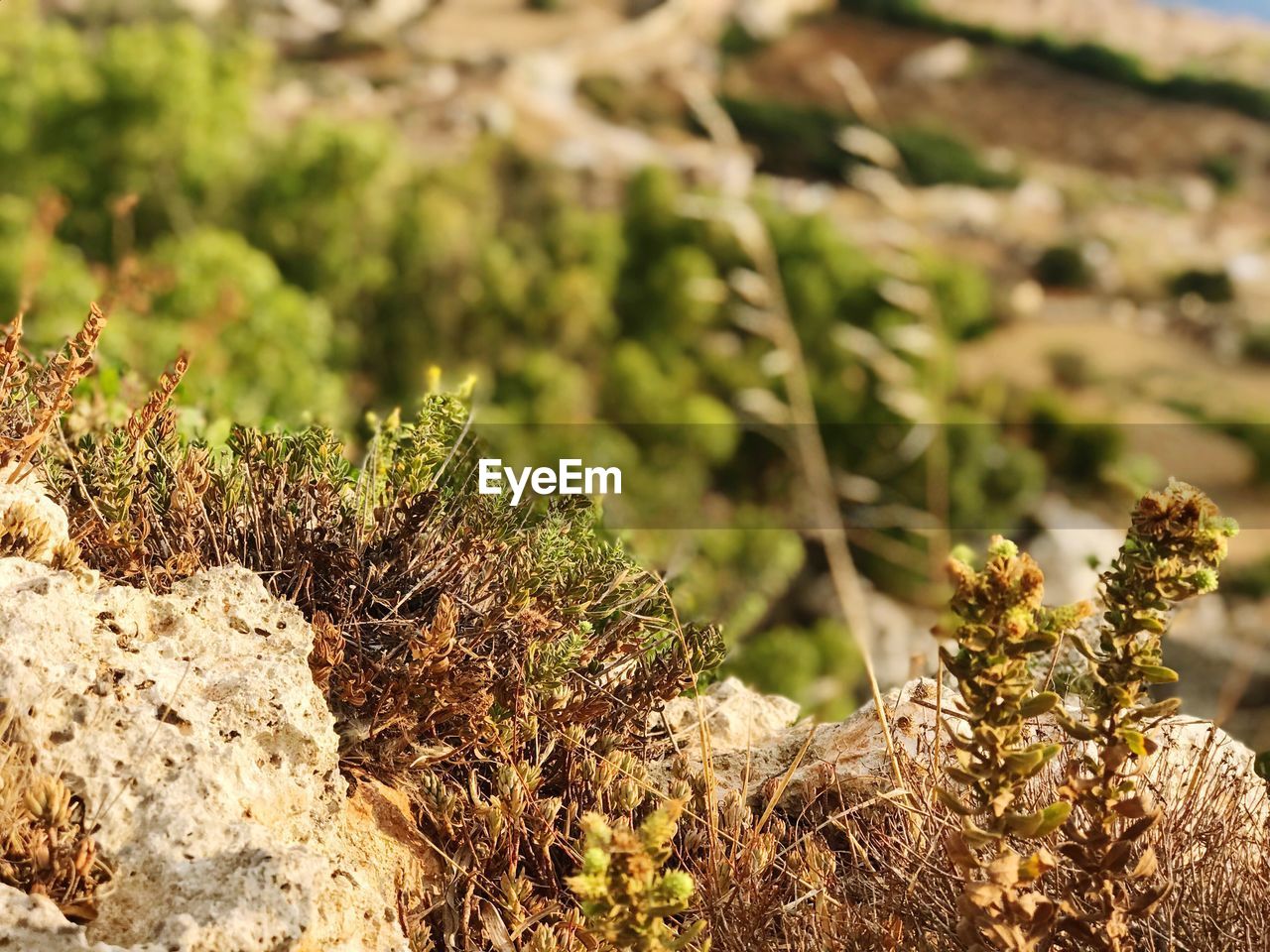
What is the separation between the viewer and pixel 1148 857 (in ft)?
4.66

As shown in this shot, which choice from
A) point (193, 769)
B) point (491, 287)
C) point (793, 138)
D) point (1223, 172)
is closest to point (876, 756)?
point (193, 769)

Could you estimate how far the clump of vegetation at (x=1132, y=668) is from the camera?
1418 millimetres

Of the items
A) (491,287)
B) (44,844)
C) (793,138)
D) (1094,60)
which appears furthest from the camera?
(1094,60)

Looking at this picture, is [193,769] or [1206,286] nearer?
[193,769]

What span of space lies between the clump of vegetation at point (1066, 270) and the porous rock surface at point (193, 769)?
31788 millimetres

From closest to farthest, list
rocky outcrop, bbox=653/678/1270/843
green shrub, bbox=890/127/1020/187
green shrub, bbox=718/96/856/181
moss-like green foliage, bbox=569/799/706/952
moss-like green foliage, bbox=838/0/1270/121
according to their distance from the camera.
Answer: moss-like green foliage, bbox=569/799/706/952, rocky outcrop, bbox=653/678/1270/843, green shrub, bbox=890/127/1020/187, green shrub, bbox=718/96/856/181, moss-like green foliage, bbox=838/0/1270/121

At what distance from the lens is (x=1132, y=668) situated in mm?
1448

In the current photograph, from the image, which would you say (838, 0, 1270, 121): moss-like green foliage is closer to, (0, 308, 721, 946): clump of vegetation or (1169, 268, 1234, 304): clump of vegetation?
(1169, 268, 1234, 304): clump of vegetation

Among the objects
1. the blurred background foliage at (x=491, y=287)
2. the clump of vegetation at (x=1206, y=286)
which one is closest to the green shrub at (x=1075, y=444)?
the blurred background foliage at (x=491, y=287)

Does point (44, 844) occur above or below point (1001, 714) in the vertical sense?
below

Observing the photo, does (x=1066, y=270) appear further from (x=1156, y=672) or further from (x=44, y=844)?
(x=44, y=844)

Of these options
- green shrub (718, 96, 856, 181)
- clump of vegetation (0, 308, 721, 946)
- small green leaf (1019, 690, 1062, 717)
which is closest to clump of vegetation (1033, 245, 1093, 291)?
green shrub (718, 96, 856, 181)

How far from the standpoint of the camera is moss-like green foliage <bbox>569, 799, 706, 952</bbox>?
1.26 m

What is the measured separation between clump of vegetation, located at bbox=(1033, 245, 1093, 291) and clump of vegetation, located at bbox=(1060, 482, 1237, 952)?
104 ft
